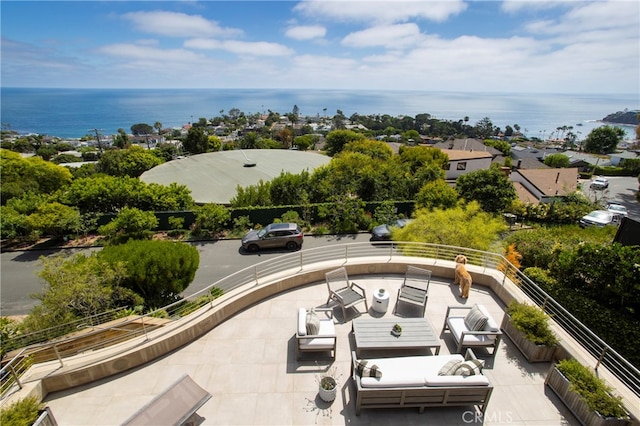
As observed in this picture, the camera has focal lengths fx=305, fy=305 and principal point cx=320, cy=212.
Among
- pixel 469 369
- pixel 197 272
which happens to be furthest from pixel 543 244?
pixel 197 272

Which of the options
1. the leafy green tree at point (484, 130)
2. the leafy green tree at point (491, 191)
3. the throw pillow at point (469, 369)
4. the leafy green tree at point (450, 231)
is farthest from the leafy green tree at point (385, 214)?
the leafy green tree at point (484, 130)

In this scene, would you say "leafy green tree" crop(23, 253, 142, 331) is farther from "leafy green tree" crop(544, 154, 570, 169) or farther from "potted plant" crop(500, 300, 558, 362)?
"leafy green tree" crop(544, 154, 570, 169)

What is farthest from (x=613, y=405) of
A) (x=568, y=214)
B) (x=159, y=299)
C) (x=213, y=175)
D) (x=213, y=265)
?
(x=213, y=175)

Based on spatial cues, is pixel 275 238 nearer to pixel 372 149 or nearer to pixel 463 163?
pixel 372 149

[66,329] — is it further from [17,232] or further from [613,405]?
[17,232]

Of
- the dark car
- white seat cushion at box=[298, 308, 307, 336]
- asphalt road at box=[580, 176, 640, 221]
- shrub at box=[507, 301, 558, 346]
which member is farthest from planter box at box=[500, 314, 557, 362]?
asphalt road at box=[580, 176, 640, 221]

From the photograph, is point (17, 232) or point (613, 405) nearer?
point (613, 405)

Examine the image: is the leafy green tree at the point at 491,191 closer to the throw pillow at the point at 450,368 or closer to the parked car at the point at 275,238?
the parked car at the point at 275,238
